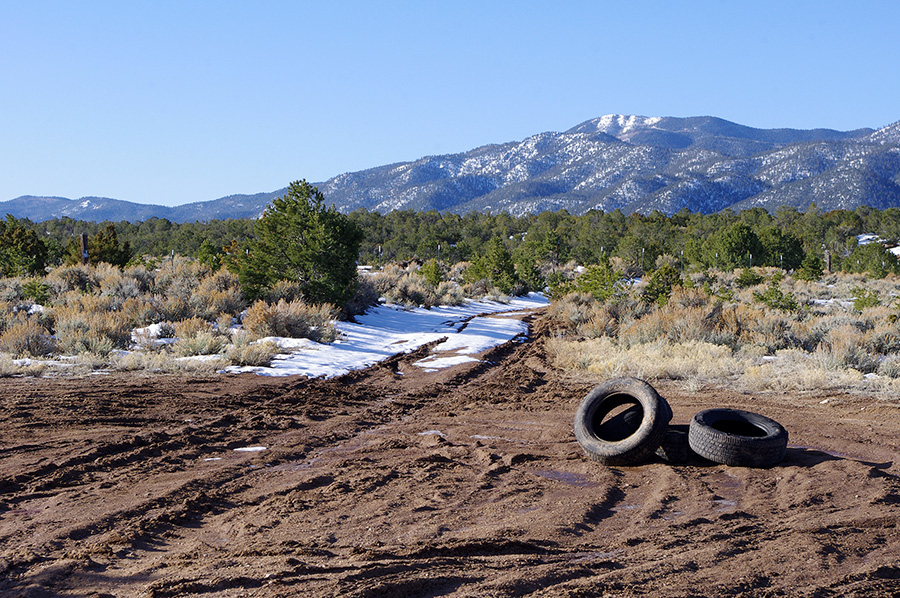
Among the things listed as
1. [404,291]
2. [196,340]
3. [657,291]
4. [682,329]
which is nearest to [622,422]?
[682,329]

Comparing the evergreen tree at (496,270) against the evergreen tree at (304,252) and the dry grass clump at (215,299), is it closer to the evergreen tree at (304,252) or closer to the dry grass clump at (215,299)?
the evergreen tree at (304,252)

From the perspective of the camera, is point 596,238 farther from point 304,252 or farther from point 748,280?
point 304,252

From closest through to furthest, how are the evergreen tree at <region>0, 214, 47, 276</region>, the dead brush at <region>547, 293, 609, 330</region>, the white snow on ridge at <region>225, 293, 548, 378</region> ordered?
the white snow on ridge at <region>225, 293, 548, 378</region>, the dead brush at <region>547, 293, 609, 330</region>, the evergreen tree at <region>0, 214, 47, 276</region>

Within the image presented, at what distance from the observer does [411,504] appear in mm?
5656

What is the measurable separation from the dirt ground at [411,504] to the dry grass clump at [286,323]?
597cm

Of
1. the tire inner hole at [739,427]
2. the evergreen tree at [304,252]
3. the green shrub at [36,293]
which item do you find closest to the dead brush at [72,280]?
the green shrub at [36,293]

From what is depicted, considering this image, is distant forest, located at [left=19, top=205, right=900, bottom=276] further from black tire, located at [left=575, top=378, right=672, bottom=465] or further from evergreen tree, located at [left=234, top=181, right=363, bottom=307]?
black tire, located at [left=575, top=378, right=672, bottom=465]

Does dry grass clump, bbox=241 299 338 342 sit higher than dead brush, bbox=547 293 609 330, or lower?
higher

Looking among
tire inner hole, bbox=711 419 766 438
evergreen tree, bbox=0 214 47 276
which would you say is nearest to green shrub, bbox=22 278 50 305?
evergreen tree, bbox=0 214 47 276

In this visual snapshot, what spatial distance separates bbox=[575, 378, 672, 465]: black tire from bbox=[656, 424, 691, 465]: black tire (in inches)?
11.0

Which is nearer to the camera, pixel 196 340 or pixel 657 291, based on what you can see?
pixel 196 340

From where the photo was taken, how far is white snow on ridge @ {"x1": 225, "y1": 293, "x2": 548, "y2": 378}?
44.9 feet

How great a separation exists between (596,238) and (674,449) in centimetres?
6704

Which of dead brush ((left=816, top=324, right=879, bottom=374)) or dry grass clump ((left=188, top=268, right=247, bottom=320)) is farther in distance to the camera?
dry grass clump ((left=188, top=268, right=247, bottom=320))
